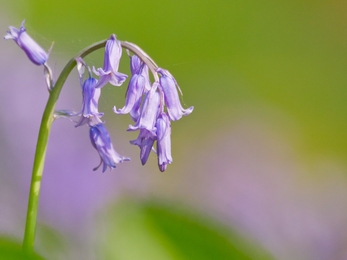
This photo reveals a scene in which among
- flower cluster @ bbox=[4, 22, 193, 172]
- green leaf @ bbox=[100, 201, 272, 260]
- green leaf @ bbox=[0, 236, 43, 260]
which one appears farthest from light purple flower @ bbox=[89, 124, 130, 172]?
green leaf @ bbox=[0, 236, 43, 260]

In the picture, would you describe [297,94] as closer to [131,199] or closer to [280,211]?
[280,211]

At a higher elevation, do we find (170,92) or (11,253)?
(170,92)

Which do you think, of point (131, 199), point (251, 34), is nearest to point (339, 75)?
point (251, 34)

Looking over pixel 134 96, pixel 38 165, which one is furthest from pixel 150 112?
pixel 38 165

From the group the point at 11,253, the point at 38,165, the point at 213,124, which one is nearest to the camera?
the point at 11,253

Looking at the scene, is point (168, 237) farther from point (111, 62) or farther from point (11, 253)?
point (111, 62)

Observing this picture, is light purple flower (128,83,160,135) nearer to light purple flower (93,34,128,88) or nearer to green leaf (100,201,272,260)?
light purple flower (93,34,128,88)

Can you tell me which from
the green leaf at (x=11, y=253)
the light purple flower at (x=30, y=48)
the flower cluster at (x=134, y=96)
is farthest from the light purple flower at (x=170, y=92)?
the green leaf at (x=11, y=253)
